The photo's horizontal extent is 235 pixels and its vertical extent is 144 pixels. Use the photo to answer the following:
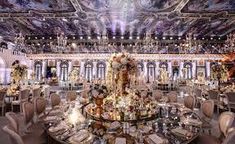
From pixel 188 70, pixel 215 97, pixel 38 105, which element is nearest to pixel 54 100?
pixel 38 105

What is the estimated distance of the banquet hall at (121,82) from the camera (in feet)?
10.1

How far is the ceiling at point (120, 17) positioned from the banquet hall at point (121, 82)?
0.15 ft

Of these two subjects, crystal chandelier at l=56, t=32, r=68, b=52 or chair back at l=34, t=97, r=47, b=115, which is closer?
chair back at l=34, t=97, r=47, b=115

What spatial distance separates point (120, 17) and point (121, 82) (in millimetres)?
7365

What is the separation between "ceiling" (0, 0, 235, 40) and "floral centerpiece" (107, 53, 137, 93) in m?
5.24

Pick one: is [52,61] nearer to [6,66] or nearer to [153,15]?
[6,66]

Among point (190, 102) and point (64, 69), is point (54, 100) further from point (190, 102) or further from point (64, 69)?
point (64, 69)

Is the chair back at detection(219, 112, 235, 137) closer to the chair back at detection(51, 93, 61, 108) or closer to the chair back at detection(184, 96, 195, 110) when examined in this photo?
the chair back at detection(184, 96, 195, 110)

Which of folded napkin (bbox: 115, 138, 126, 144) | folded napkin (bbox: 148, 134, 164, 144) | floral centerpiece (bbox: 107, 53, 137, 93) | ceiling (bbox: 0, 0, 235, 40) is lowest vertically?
folded napkin (bbox: 148, 134, 164, 144)

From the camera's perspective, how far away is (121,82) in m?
4.04

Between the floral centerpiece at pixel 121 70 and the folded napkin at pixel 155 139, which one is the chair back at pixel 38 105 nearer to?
the floral centerpiece at pixel 121 70

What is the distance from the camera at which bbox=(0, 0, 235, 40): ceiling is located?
8828 millimetres

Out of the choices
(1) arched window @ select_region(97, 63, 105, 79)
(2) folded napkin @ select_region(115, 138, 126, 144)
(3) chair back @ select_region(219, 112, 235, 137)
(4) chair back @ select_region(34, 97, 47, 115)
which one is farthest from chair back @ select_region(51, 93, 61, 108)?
(1) arched window @ select_region(97, 63, 105, 79)

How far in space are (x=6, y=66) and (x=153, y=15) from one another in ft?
51.5
